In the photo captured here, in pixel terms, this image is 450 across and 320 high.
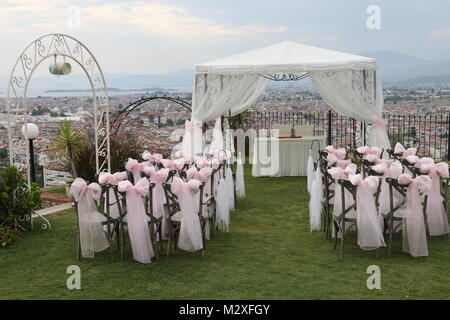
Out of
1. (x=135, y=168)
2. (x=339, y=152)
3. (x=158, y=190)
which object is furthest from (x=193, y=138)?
(x=158, y=190)

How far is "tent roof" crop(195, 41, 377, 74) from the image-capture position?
9.59 m

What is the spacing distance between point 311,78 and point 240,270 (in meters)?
5.53

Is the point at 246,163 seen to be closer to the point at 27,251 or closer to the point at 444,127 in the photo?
the point at 444,127

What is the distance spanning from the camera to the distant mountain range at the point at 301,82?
878 centimetres

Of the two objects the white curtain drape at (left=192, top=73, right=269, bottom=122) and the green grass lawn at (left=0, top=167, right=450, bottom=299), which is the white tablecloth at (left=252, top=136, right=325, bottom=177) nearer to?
the white curtain drape at (left=192, top=73, right=269, bottom=122)

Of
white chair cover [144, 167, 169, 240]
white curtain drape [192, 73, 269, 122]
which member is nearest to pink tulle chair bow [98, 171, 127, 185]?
white chair cover [144, 167, 169, 240]

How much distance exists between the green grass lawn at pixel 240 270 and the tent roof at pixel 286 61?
3489 millimetres

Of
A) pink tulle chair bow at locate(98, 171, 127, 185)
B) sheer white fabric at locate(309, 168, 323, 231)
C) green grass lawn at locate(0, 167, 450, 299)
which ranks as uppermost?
pink tulle chair bow at locate(98, 171, 127, 185)

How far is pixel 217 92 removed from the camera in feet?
33.4

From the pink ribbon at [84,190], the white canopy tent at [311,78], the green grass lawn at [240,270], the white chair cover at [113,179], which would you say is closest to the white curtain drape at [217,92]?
the white canopy tent at [311,78]

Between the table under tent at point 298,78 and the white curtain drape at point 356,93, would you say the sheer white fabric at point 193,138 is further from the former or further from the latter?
the white curtain drape at point 356,93

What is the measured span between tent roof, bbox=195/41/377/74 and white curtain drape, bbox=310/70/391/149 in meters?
0.30
